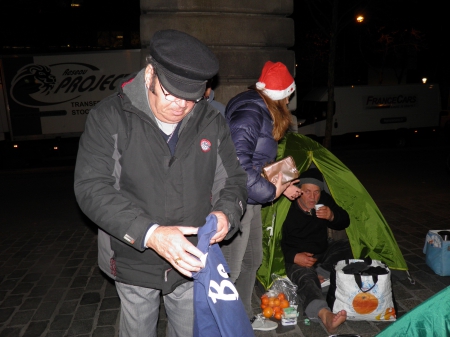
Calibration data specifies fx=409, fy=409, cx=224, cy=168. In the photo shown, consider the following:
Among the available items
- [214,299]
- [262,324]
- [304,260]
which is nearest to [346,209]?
[304,260]

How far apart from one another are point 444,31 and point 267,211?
1087 inches

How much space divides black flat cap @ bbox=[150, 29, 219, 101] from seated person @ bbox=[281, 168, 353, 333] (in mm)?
2468

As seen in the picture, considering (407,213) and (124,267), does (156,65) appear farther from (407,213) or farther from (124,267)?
(407,213)

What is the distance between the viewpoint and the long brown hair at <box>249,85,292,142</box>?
2920mm

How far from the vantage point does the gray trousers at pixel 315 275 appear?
→ 11.9ft

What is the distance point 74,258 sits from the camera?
5.29 meters

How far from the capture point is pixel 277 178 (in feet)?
9.64

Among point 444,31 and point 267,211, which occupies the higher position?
point 444,31

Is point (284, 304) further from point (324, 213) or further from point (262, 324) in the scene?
point (324, 213)

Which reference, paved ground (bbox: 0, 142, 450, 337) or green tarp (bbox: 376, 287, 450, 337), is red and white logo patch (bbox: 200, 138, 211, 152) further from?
paved ground (bbox: 0, 142, 450, 337)

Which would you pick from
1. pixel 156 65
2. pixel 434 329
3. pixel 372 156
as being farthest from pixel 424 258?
pixel 372 156

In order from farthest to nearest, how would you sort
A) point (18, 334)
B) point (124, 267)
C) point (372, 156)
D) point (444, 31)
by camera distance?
1. point (444, 31)
2. point (372, 156)
3. point (18, 334)
4. point (124, 267)

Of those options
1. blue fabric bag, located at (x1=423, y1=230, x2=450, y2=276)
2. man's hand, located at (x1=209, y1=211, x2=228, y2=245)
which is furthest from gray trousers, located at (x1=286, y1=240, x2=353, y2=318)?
man's hand, located at (x1=209, y1=211, x2=228, y2=245)

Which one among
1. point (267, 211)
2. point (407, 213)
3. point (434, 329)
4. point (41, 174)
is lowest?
point (41, 174)
